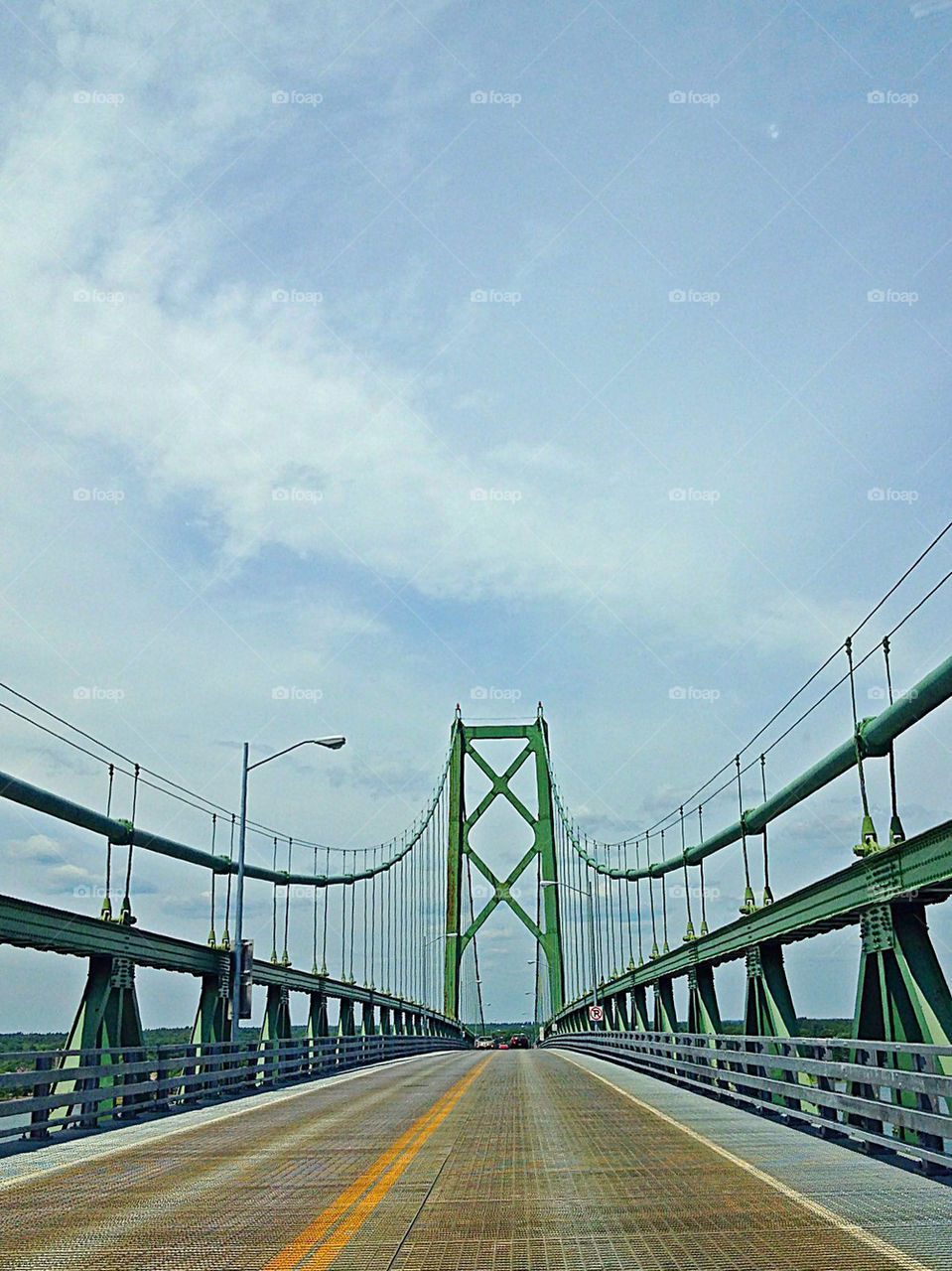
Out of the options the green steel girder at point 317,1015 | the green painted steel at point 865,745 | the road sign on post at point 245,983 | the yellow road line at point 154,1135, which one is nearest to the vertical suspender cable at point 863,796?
the green painted steel at point 865,745

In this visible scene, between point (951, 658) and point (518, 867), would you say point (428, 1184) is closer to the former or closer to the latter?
point (951, 658)

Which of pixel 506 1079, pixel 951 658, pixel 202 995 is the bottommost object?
pixel 506 1079

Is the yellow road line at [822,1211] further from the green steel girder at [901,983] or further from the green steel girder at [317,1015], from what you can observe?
the green steel girder at [317,1015]

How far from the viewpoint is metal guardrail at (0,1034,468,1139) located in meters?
14.5

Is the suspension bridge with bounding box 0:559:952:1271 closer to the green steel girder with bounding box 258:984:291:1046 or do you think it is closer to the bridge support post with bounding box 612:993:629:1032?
the green steel girder with bounding box 258:984:291:1046

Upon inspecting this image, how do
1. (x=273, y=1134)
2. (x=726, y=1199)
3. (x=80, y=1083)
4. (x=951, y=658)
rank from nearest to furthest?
(x=726, y=1199)
(x=951, y=658)
(x=273, y=1134)
(x=80, y=1083)

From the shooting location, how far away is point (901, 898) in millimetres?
12906

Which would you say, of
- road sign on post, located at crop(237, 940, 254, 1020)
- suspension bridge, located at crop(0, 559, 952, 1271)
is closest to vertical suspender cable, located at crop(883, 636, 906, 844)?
suspension bridge, located at crop(0, 559, 952, 1271)

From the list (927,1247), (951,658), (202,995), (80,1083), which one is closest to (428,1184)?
(927,1247)

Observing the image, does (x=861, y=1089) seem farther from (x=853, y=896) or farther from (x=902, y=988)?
(x=853, y=896)

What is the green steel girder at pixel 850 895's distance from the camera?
1209 centimetres

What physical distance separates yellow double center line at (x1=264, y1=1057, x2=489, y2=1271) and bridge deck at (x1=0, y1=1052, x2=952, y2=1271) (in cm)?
3

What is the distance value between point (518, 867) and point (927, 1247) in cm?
9521

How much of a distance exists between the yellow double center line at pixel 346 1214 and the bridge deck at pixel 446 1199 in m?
0.03
